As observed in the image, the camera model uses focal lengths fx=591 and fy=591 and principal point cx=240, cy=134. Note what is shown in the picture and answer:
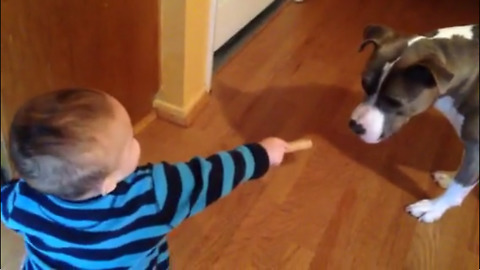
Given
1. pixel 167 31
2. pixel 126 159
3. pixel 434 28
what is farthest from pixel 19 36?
pixel 434 28

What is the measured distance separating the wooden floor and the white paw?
1cm

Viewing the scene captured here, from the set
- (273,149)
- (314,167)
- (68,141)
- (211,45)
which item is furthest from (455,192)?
(211,45)

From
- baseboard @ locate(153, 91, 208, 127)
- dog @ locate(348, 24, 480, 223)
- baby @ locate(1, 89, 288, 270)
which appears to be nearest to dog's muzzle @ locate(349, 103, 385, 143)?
dog @ locate(348, 24, 480, 223)

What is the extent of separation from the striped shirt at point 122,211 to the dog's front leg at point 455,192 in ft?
0.75

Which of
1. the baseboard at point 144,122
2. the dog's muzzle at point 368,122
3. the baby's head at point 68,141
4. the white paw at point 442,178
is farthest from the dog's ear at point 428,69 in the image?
the baseboard at point 144,122

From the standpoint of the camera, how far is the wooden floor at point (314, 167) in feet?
2.48

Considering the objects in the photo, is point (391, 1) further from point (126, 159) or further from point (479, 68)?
point (126, 159)

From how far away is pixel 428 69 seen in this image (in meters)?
0.58

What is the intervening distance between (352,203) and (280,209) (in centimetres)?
13

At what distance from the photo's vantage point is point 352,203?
3.22 ft

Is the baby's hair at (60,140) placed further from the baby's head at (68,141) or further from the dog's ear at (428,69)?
the dog's ear at (428,69)

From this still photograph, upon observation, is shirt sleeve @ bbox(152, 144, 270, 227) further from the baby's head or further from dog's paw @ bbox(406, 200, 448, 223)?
dog's paw @ bbox(406, 200, 448, 223)

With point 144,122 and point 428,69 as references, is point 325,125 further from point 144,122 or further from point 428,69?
point 144,122

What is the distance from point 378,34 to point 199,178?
10.3 inches
